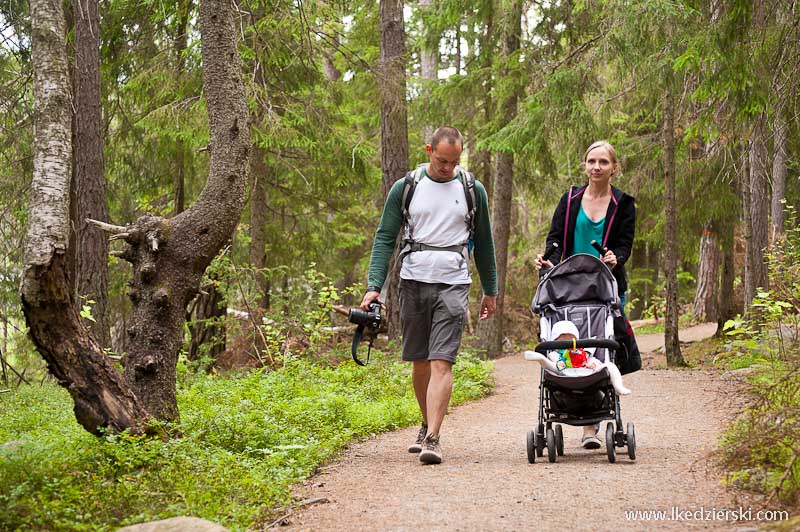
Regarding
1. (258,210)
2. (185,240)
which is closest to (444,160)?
(185,240)

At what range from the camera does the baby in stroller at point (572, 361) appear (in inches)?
218

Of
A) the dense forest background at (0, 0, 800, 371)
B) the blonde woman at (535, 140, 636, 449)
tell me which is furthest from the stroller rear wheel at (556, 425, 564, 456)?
the dense forest background at (0, 0, 800, 371)

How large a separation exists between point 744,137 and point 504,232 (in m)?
6.98

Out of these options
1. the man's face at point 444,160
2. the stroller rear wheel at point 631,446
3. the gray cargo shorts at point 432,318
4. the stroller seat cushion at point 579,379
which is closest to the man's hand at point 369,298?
the gray cargo shorts at point 432,318

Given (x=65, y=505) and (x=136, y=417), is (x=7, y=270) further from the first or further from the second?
(x=65, y=505)

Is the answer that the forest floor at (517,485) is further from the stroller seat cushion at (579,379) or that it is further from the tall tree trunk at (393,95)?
the tall tree trunk at (393,95)

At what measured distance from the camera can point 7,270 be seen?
15375 mm

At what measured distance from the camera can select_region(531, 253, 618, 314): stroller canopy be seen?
19.4 ft

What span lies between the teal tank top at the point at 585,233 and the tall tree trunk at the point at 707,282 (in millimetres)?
17258

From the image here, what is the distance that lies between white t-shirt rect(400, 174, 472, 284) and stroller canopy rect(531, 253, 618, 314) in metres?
0.61

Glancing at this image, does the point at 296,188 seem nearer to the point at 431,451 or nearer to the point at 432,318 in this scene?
the point at 432,318

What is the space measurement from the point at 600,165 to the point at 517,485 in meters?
2.57

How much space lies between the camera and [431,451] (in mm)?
5953

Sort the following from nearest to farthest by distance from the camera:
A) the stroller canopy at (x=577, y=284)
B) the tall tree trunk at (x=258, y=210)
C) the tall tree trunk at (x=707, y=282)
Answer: the stroller canopy at (x=577, y=284)
the tall tree trunk at (x=258, y=210)
the tall tree trunk at (x=707, y=282)
